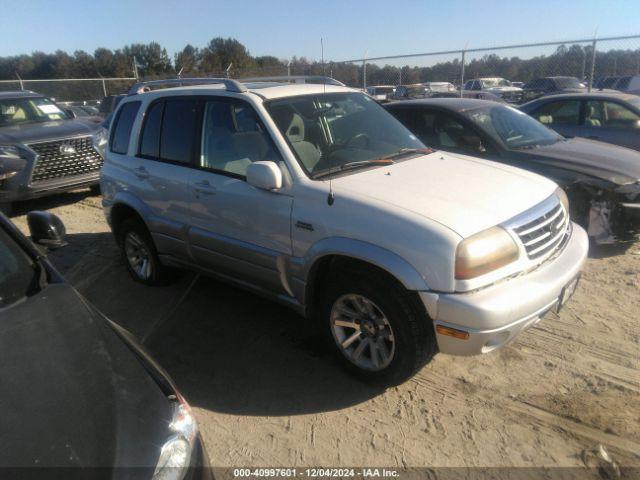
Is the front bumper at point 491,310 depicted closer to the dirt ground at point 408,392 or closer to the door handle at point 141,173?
the dirt ground at point 408,392

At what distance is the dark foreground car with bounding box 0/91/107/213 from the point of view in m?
7.68

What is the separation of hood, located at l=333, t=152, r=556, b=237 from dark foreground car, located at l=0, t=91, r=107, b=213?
6369 millimetres

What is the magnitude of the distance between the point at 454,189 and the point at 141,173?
9.34ft

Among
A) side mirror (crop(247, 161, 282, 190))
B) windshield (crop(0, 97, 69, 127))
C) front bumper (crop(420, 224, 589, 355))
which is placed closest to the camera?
front bumper (crop(420, 224, 589, 355))

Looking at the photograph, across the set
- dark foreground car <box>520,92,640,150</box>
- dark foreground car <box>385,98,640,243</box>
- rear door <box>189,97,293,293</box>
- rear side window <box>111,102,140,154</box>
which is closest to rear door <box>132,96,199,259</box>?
rear door <box>189,97,293,293</box>

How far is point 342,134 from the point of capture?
400 centimetres

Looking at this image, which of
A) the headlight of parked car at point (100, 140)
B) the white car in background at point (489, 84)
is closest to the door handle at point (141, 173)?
the headlight of parked car at point (100, 140)

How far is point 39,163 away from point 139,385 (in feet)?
23.9

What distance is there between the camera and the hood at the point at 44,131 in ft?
26.4

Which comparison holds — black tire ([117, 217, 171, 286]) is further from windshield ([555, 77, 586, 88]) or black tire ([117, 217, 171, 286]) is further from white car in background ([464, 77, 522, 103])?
white car in background ([464, 77, 522, 103])

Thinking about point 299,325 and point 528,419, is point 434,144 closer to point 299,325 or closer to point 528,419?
point 299,325

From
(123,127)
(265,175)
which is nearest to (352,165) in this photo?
(265,175)

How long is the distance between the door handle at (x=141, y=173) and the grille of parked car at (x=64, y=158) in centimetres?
418

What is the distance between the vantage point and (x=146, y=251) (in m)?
4.91
